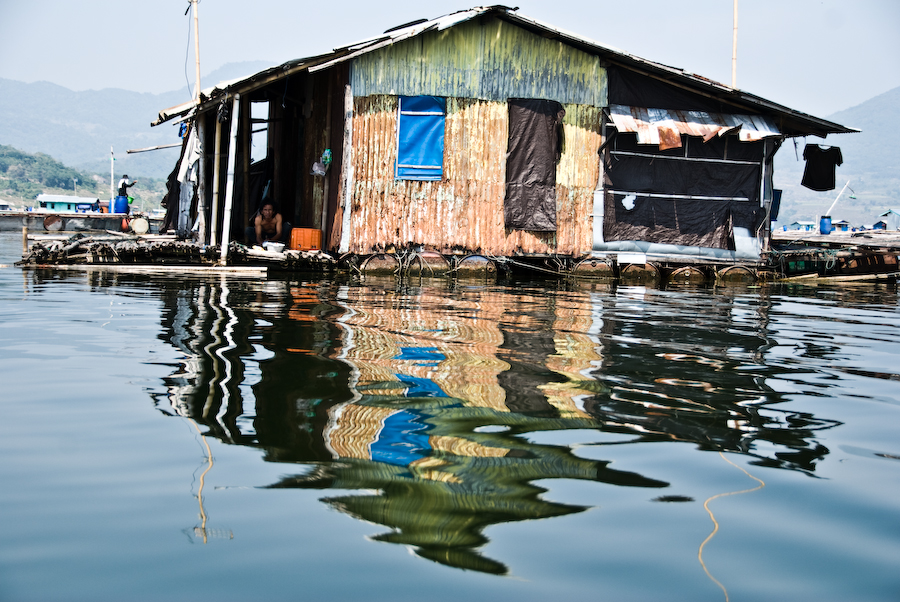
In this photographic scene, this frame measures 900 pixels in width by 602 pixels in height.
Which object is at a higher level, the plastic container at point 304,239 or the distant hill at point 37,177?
the distant hill at point 37,177

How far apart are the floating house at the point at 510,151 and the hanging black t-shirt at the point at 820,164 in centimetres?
106

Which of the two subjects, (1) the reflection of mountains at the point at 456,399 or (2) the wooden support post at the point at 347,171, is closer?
(1) the reflection of mountains at the point at 456,399

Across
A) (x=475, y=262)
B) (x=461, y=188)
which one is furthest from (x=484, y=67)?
(x=475, y=262)

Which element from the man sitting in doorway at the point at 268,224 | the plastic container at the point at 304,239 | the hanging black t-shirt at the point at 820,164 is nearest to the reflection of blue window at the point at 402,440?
the plastic container at the point at 304,239

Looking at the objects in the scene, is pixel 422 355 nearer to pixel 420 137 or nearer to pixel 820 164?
pixel 420 137

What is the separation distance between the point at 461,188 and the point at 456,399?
10843 mm

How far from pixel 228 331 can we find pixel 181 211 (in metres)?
12.2

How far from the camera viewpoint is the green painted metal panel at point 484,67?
542 inches

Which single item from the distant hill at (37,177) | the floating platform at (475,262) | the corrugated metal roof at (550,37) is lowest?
the floating platform at (475,262)

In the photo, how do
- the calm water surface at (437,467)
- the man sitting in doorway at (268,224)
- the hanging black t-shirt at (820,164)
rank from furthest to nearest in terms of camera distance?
the hanging black t-shirt at (820,164) → the man sitting in doorway at (268,224) → the calm water surface at (437,467)

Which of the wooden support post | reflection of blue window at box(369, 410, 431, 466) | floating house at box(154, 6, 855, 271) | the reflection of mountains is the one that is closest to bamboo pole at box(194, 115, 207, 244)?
floating house at box(154, 6, 855, 271)

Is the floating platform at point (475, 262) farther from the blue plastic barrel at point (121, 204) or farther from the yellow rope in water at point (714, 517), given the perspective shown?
the blue plastic barrel at point (121, 204)

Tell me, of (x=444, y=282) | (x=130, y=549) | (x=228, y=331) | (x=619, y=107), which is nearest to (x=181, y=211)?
(x=444, y=282)

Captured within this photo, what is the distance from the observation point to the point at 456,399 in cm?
376
